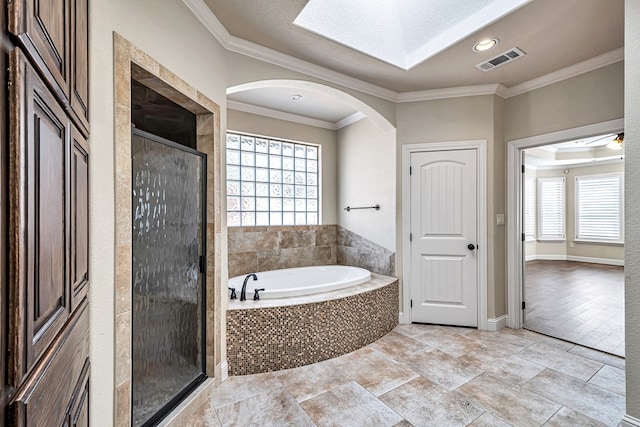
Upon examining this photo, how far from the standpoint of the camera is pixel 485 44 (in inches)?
92.7

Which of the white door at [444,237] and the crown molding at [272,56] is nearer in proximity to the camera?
the crown molding at [272,56]

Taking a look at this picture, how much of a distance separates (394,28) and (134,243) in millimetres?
2621

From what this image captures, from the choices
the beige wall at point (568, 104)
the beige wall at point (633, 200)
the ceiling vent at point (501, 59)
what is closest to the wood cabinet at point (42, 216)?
the beige wall at point (633, 200)

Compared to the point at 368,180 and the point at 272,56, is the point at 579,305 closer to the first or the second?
the point at 368,180

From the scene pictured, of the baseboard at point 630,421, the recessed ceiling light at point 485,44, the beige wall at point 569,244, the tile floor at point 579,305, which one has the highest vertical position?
the recessed ceiling light at point 485,44

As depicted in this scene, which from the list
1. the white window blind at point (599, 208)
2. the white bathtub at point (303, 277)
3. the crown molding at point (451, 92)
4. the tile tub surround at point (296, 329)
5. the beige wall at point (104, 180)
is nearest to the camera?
the beige wall at point (104, 180)

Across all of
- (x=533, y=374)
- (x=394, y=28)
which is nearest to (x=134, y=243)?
(x=394, y=28)

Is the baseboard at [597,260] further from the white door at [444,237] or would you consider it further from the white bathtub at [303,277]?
the white bathtub at [303,277]

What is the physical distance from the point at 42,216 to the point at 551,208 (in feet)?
32.1

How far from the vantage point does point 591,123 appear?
2.62 m

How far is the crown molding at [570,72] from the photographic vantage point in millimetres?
2473

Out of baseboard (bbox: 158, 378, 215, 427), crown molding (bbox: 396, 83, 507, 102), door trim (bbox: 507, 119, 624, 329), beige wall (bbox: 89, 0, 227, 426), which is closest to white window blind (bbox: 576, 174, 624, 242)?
door trim (bbox: 507, 119, 624, 329)

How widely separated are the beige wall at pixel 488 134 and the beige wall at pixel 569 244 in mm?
5730

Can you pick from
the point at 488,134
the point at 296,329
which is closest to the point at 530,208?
the point at 488,134
